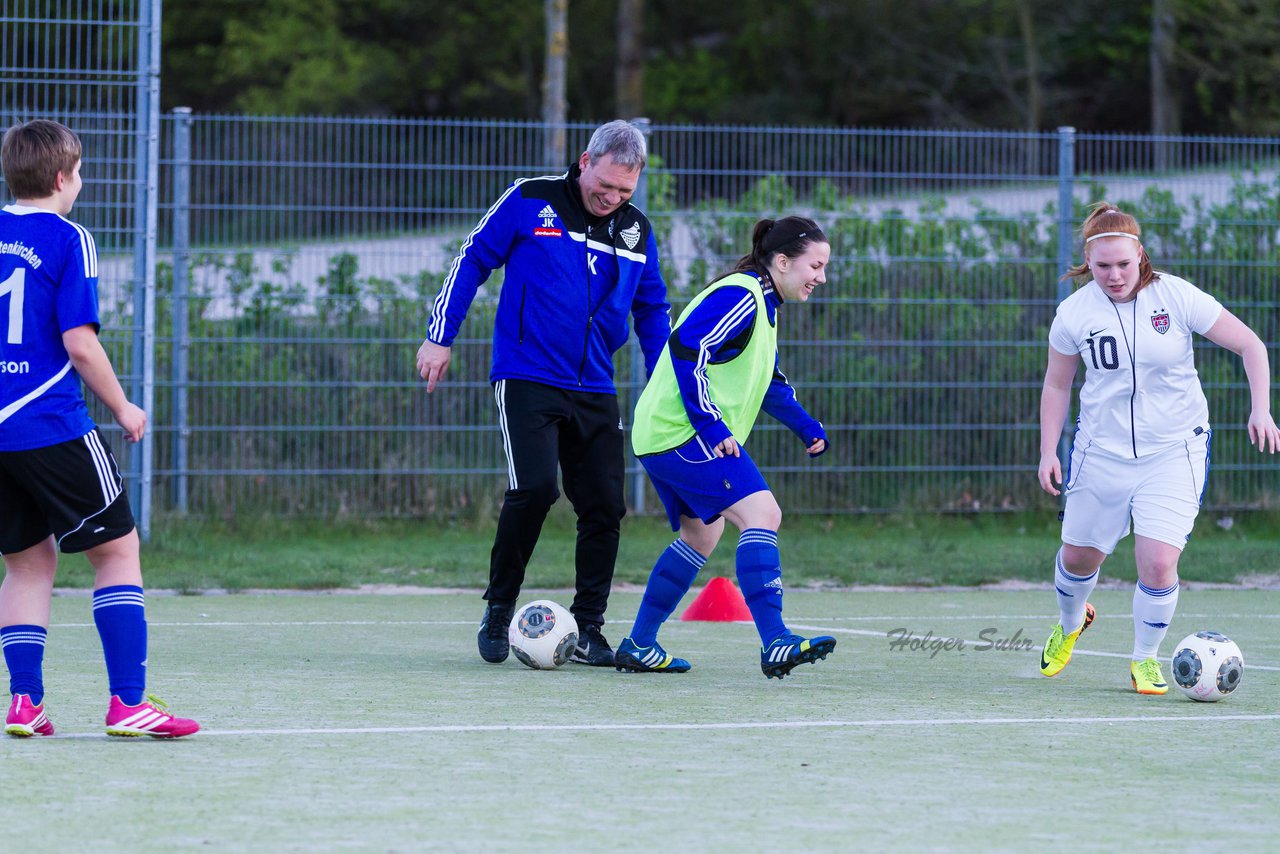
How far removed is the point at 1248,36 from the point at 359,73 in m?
17.0

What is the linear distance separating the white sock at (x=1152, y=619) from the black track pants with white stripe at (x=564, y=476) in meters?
1.97

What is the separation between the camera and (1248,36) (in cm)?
3338

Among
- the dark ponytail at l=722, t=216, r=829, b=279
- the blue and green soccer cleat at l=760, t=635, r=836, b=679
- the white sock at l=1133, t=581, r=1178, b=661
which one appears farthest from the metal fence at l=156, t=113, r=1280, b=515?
the blue and green soccer cleat at l=760, t=635, r=836, b=679

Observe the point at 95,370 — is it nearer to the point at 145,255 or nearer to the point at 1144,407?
the point at 1144,407

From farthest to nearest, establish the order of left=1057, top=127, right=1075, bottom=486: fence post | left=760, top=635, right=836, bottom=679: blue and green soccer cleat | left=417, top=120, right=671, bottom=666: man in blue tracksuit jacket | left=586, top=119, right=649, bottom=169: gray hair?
left=1057, top=127, right=1075, bottom=486: fence post
left=417, top=120, right=671, bottom=666: man in blue tracksuit jacket
left=586, top=119, right=649, bottom=169: gray hair
left=760, top=635, right=836, bottom=679: blue and green soccer cleat

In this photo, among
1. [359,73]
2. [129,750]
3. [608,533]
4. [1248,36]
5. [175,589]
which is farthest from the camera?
[359,73]

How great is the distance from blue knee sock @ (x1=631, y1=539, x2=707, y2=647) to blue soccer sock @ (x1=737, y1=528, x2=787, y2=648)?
0.47 metres

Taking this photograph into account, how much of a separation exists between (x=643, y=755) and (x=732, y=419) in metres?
1.97

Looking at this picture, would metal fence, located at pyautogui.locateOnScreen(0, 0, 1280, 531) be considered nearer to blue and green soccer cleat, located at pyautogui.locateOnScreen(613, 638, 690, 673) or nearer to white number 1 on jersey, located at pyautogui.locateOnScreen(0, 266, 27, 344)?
blue and green soccer cleat, located at pyautogui.locateOnScreen(613, 638, 690, 673)

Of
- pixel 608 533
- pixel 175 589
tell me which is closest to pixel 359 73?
pixel 175 589

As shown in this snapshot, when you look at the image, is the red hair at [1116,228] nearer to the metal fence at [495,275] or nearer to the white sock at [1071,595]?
the white sock at [1071,595]

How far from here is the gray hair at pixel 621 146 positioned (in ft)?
22.8

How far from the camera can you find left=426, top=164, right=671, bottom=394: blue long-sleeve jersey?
7227mm

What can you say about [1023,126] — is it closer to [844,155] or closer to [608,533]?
[844,155]
